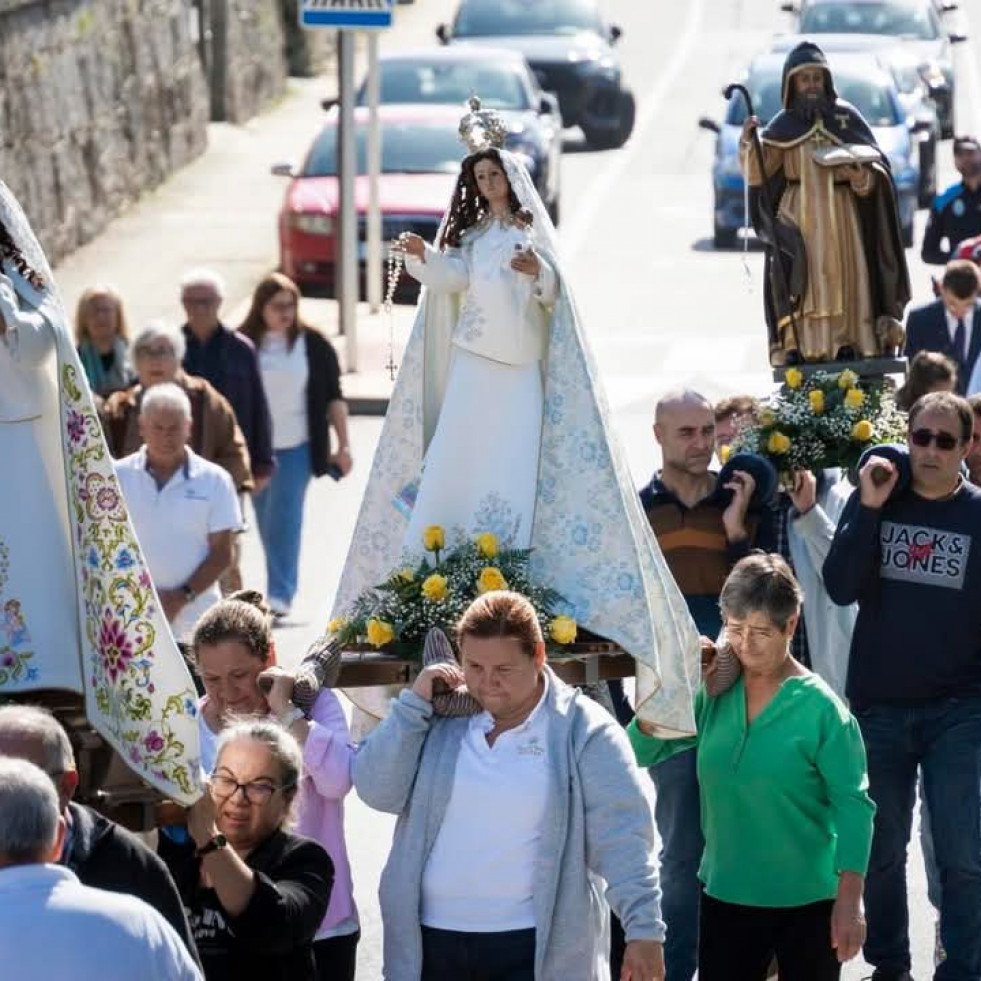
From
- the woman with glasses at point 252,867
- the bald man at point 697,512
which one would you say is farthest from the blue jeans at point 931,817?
the woman with glasses at point 252,867

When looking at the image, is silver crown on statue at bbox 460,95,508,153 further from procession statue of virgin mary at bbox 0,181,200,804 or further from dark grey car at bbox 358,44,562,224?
dark grey car at bbox 358,44,562,224

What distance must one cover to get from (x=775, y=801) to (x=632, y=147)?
26498mm

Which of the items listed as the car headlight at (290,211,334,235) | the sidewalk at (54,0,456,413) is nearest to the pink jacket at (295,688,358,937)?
the sidewalk at (54,0,456,413)

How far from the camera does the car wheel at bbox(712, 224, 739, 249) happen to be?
2722 centimetres

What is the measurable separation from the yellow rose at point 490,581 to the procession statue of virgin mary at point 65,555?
3.87 feet

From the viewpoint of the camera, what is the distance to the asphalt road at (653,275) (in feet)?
47.8

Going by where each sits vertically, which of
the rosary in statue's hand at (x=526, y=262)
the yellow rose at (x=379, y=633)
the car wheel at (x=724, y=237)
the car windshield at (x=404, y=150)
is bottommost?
the car wheel at (x=724, y=237)

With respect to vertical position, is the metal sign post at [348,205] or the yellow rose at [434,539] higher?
the yellow rose at [434,539]

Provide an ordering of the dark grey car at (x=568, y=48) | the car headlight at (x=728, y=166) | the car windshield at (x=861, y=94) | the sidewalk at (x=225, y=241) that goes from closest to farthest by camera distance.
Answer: the sidewalk at (x=225, y=241), the car headlight at (x=728, y=166), the car windshield at (x=861, y=94), the dark grey car at (x=568, y=48)

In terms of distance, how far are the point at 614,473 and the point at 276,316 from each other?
6184mm

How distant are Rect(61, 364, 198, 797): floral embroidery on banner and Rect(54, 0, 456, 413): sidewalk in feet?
42.3

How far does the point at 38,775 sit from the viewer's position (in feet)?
19.1

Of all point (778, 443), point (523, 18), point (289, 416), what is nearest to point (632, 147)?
point (523, 18)

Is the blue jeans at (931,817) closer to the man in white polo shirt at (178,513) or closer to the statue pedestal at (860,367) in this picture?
the statue pedestal at (860,367)
